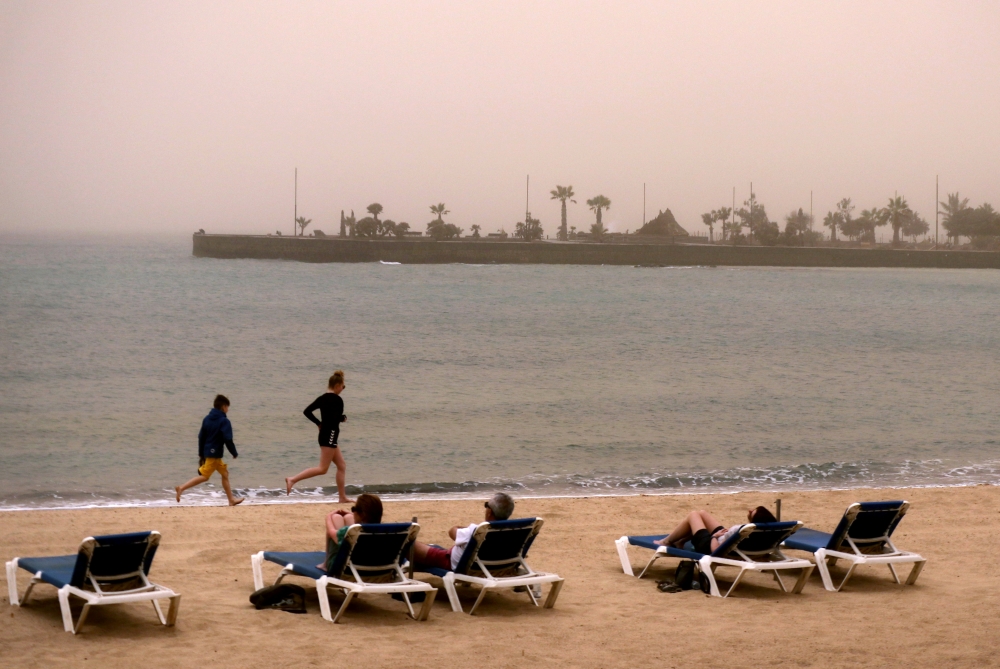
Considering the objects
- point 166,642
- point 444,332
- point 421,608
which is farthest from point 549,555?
point 444,332

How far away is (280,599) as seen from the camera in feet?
23.9

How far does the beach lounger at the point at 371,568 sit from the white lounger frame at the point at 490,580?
0.33m

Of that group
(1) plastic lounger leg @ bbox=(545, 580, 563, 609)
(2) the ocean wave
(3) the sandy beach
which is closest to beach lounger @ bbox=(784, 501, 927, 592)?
(3) the sandy beach

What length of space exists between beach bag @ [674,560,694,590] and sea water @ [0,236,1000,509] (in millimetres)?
7773

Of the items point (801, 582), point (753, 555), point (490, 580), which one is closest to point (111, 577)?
point (490, 580)

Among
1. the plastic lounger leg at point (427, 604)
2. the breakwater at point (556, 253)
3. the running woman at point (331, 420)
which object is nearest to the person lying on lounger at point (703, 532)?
the plastic lounger leg at point (427, 604)

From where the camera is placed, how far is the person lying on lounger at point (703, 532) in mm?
8086

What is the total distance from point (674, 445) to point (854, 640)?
17.1 meters

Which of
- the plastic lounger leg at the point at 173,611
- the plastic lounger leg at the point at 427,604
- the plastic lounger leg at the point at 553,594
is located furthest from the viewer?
the plastic lounger leg at the point at 553,594

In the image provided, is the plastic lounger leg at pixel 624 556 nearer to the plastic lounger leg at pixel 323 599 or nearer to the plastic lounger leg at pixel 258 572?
the plastic lounger leg at pixel 323 599

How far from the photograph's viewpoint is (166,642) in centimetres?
642

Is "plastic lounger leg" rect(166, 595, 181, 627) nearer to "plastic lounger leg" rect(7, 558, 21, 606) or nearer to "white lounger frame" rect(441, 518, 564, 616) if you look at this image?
"plastic lounger leg" rect(7, 558, 21, 606)

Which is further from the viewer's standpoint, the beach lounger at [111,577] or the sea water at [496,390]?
the sea water at [496,390]

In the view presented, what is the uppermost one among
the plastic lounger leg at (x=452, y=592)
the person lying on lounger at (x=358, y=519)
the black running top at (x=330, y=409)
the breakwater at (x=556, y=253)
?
the breakwater at (x=556, y=253)
